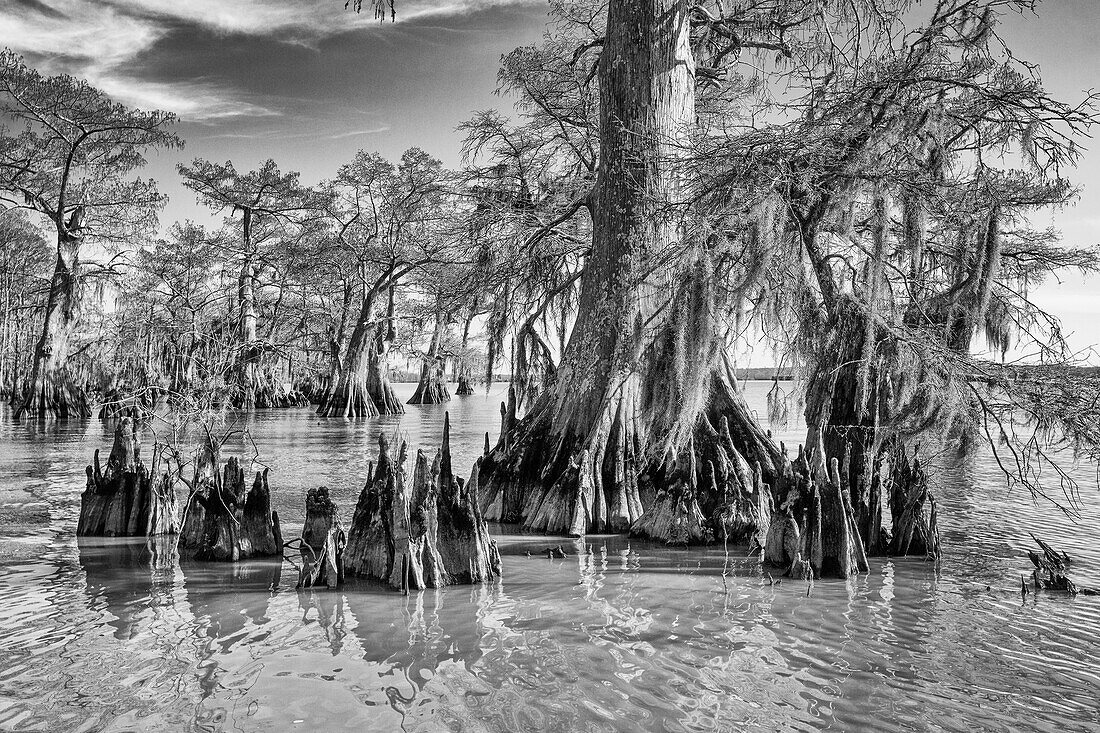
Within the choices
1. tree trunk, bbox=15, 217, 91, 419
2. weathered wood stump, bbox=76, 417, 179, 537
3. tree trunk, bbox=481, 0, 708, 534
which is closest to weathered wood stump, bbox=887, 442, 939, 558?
tree trunk, bbox=481, 0, 708, 534

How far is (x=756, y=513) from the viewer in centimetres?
620

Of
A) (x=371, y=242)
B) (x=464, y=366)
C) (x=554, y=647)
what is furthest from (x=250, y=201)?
(x=554, y=647)

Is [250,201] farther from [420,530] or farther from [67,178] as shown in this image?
[420,530]

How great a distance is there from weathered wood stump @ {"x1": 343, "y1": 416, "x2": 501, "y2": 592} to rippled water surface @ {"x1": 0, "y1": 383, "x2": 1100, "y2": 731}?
7.2 inches

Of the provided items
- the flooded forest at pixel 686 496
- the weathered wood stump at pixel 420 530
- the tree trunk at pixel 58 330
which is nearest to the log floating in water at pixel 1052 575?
the flooded forest at pixel 686 496

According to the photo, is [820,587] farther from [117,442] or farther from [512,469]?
[117,442]

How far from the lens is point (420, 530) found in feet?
15.4

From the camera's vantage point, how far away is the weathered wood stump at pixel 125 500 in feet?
20.0

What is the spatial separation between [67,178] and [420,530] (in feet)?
63.7

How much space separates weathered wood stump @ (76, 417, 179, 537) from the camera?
6086 mm

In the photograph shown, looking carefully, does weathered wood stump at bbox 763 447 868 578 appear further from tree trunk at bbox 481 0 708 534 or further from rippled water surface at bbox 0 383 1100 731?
tree trunk at bbox 481 0 708 534

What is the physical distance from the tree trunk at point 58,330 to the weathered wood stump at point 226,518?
1708 cm

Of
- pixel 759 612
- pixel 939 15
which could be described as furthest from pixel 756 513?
pixel 939 15

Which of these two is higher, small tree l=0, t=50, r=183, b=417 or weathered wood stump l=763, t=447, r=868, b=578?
small tree l=0, t=50, r=183, b=417
